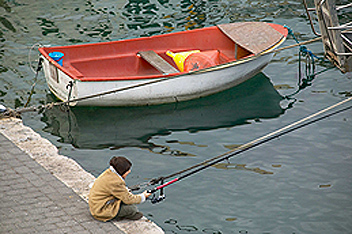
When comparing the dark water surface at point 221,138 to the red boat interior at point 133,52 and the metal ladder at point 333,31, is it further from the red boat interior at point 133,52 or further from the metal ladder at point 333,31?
the metal ladder at point 333,31

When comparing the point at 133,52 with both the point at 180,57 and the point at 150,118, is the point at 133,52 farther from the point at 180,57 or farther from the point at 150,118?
the point at 150,118

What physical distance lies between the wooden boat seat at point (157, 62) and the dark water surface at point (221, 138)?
0.81m

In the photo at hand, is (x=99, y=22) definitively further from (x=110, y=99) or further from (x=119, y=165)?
(x=119, y=165)

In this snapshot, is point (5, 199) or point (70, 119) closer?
point (5, 199)

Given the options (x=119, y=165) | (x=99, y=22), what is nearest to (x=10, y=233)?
(x=119, y=165)

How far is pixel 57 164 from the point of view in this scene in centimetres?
731

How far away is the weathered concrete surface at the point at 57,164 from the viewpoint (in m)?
6.14

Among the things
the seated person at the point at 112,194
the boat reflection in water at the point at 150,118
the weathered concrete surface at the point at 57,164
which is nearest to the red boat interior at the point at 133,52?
the boat reflection in water at the point at 150,118

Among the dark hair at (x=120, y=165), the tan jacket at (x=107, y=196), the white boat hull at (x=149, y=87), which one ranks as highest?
the dark hair at (x=120, y=165)

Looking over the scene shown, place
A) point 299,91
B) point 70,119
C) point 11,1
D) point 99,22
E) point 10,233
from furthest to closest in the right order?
point 11,1 → point 99,22 → point 299,91 → point 70,119 → point 10,233

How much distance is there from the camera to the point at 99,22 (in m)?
15.6

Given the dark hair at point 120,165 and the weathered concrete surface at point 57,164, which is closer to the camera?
the dark hair at point 120,165

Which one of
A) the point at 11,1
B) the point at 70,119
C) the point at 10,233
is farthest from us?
the point at 11,1

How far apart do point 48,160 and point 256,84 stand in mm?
6210
